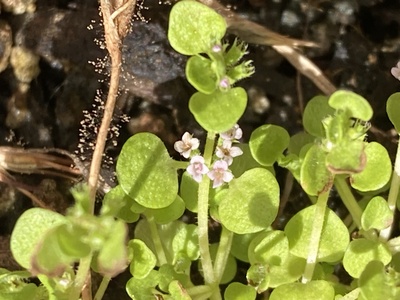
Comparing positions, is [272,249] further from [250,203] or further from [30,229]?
[30,229]

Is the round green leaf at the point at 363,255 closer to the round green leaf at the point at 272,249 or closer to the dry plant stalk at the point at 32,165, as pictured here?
the round green leaf at the point at 272,249

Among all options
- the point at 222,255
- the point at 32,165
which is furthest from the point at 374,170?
the point at 32,165

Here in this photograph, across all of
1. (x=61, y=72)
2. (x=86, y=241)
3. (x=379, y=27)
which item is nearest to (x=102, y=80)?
(x=61, y=72)

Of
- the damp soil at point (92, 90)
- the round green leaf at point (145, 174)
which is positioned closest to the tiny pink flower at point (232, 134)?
the round green leaf at point (145, 174)

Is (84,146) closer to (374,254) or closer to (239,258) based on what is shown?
(239,258)

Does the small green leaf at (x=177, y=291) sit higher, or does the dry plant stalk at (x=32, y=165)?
the small green leaf at (x=177, y=291)

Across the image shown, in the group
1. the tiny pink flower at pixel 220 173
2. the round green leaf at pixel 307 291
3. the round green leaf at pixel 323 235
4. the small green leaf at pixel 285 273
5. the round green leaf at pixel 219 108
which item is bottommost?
the small green leaf at pixel 285 273
